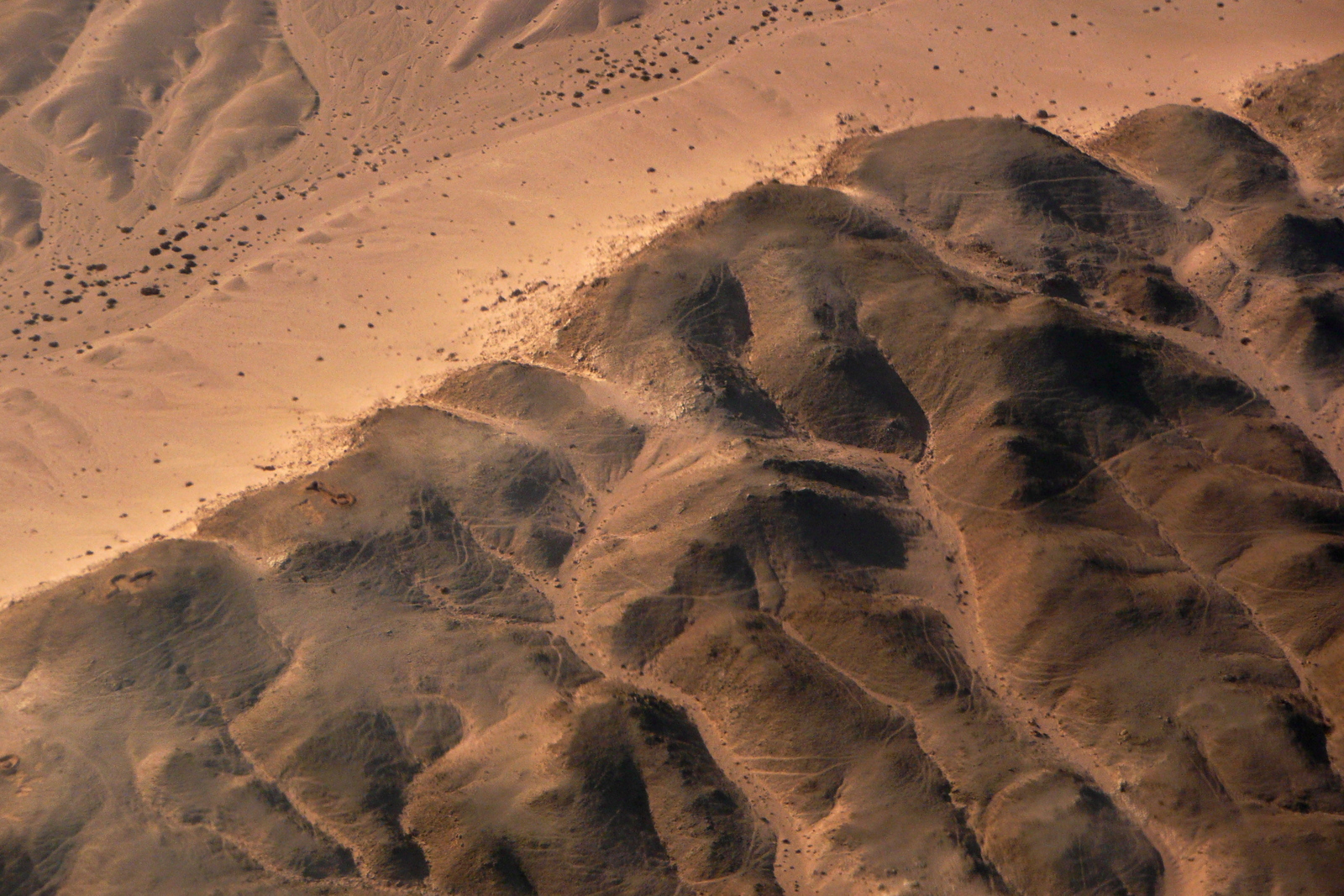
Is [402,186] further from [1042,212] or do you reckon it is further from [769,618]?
[1042,212]

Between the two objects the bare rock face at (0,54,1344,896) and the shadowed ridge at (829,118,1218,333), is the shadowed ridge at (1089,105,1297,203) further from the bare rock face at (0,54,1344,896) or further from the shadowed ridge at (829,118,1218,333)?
the bare rock face at (0,54,1344,896)

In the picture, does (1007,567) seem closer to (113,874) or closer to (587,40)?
(113,874)

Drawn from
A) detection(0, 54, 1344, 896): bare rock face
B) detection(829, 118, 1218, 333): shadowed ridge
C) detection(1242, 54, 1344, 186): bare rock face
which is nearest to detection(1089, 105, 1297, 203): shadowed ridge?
detection(1242, 54, 1344, 186): bare rock face

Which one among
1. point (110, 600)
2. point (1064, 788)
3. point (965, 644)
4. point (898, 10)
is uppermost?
point (898, 10)

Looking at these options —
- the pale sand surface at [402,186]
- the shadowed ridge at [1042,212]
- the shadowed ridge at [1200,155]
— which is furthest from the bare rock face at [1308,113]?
the shadowed ridge at [1042,212]

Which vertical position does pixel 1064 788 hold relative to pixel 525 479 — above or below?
below

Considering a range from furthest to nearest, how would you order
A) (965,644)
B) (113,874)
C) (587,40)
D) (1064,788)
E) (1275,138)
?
(587,40) → (1275,138) → (965,644) → (1064,788) → (113,874)

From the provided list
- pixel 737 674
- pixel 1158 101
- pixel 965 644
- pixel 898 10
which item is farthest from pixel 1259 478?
pixel 898 10
